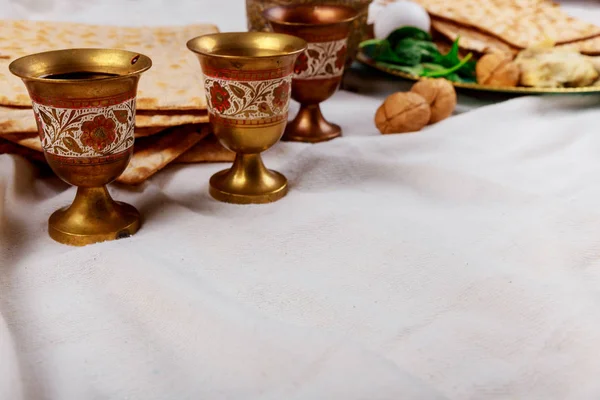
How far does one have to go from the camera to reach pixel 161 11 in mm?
1735

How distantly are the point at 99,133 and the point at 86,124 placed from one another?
17 mm

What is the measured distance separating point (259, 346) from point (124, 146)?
0.30 m

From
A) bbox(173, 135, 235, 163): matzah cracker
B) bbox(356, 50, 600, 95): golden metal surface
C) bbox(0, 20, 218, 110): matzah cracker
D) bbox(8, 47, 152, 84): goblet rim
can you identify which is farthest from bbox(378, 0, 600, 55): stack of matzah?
bbox(8, 47, 152, 84): goblet rim

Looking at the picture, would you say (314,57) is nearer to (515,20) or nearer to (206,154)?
(206,154)

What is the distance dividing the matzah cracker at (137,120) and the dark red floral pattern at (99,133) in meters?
0.16

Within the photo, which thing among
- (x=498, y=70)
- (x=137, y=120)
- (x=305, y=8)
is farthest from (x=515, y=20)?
(x=137, y=120)

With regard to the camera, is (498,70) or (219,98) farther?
(498,70)

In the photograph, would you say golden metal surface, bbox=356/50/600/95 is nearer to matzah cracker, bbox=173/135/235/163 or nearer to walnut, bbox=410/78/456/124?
walnut, bbox=410/78/456/124

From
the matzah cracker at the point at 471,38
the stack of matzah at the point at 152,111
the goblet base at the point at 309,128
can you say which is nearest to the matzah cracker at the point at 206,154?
the stack of matzah at the point at 152,111

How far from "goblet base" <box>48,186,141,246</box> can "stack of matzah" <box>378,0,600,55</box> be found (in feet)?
2.59

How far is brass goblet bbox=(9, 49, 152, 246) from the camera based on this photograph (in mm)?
739

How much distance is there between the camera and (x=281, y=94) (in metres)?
0.88

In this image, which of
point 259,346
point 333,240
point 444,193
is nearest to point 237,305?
point 259,346

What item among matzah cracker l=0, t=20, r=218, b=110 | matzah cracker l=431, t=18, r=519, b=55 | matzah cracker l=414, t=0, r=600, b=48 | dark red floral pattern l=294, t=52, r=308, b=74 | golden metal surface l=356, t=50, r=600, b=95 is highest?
dark red floral pattern l=294, t=52, r=308, b=74
